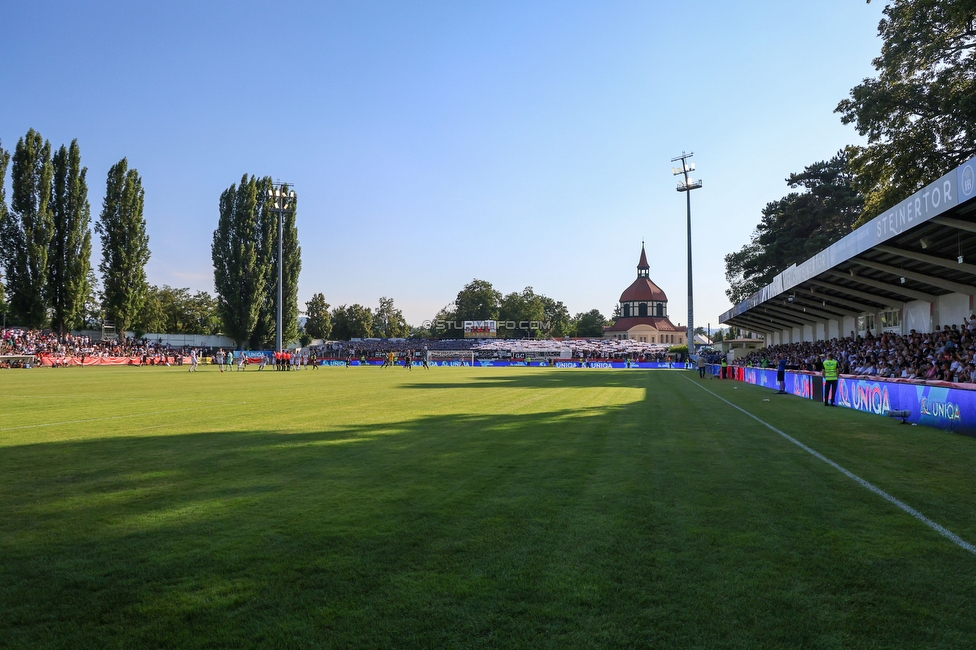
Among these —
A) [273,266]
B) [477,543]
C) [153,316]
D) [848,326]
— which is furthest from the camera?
[153,316]

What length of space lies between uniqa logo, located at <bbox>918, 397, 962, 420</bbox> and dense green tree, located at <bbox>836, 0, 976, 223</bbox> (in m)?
17.8

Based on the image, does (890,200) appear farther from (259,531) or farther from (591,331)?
(591,331)

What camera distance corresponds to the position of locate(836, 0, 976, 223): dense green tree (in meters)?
26.5

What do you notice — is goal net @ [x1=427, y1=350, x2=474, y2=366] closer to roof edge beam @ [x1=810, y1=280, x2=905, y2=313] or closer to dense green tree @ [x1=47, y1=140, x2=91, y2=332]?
dense green tree @ [x1=47, y1=140, x2=91, y2=332]

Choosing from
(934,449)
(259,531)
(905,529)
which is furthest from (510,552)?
(934,449)

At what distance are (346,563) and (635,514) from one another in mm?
3060

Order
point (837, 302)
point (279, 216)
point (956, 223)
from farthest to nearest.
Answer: point (279, 216), point (837, 302), point (956, 223)

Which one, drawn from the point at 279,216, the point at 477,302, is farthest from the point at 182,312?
the point at 477,302

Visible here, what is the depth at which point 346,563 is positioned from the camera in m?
4.81

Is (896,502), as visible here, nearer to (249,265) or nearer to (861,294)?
(861,294)

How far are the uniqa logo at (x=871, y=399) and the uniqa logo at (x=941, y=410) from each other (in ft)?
5.53

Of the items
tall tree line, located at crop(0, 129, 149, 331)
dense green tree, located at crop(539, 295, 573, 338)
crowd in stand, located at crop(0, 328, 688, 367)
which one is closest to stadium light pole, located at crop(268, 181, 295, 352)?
crowd in stand, located at crop(0, 328, 688, 367)

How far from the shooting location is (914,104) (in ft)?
93.1

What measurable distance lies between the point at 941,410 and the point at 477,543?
13573 millimetres
